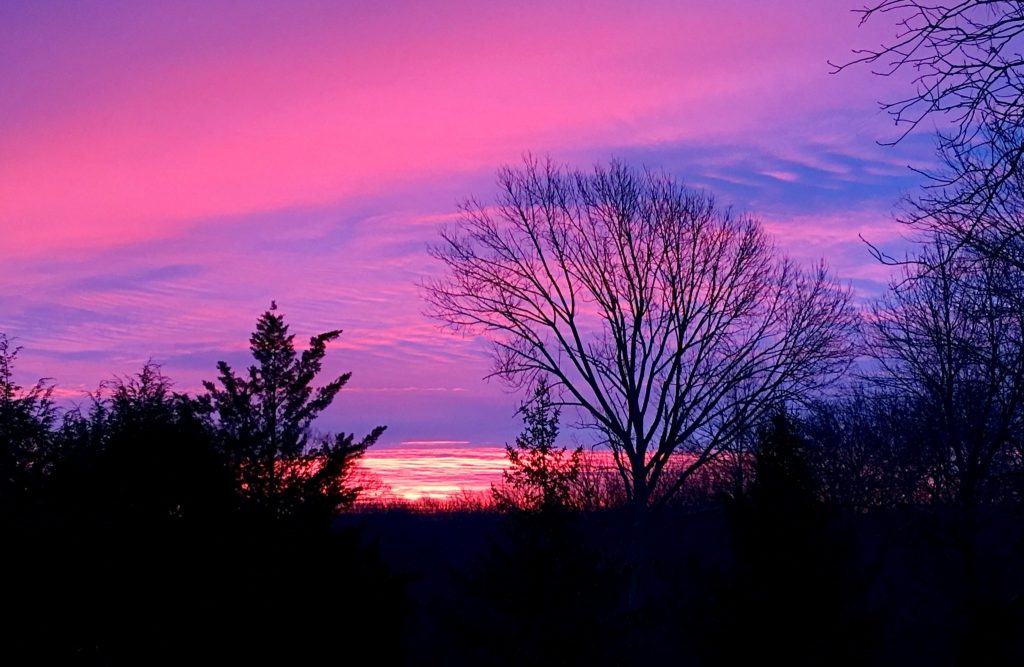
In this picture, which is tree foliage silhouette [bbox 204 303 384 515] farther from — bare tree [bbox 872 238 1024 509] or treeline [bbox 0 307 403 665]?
bare tree [bbox 872 238 1024 509]

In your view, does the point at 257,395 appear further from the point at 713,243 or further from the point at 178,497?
the point at 713,243

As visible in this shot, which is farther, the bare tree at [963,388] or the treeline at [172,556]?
the bare tree at [963,388]

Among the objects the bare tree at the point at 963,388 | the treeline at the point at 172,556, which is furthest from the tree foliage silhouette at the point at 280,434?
the bare tree at the point at 963,388

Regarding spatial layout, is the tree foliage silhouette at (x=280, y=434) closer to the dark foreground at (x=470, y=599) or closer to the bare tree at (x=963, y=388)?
the dark foreground at (x=470, y=599)

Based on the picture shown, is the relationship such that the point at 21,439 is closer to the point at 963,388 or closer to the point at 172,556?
the point at 172,556

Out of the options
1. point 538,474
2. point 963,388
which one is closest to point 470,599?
point 538,474

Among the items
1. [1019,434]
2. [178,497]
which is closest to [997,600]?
[1019,434]

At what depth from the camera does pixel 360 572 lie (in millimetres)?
13734

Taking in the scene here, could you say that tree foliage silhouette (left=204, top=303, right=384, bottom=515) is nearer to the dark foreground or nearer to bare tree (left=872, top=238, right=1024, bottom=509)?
the dark foreground

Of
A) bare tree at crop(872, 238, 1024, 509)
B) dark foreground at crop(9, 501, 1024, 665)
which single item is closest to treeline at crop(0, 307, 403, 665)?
dark foreground at crop(9, 501, 1024, 665)

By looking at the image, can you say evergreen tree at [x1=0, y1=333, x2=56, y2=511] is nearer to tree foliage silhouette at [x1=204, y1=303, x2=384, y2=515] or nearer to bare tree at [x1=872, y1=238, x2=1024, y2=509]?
tree foliage silhouette at [x1=204, y1=303, x2=384, y2=515]

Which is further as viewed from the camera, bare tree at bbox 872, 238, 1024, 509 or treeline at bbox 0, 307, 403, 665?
bare tree at bbox 872, 238, 1024, 509

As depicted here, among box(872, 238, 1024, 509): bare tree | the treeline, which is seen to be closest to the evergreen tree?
the treeline

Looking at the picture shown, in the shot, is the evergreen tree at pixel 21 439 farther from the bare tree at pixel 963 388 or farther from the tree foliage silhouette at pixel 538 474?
the bare tree at pixel 963 388
